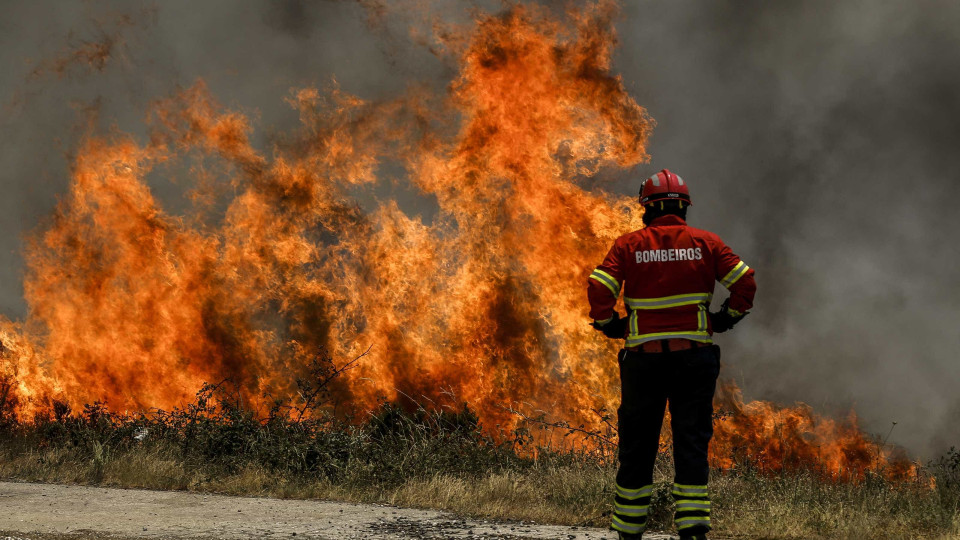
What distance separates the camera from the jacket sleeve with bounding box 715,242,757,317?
16.1ft

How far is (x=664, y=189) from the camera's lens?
511cm

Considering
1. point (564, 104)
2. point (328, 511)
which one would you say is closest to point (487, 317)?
point (564, 104)

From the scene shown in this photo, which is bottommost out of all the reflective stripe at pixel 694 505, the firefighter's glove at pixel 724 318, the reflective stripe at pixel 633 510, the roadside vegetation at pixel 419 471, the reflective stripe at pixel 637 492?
the reflective stripe at pixel 633 510

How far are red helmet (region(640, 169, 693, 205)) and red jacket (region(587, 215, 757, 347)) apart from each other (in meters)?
0.22

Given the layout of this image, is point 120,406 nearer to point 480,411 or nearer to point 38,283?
point 38,283

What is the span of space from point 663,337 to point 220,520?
4190mm

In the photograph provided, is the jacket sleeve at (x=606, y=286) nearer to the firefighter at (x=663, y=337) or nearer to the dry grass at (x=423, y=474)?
the firefighter at (x=663, y=337)

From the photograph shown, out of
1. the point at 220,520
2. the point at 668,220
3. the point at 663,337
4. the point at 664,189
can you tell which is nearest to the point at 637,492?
the point at 663,337

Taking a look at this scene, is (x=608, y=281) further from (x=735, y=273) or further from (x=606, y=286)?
(x=735, y=273)

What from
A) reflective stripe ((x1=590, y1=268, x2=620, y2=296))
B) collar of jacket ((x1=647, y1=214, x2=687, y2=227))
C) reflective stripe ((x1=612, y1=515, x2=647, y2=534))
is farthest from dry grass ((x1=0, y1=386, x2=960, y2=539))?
collar of jacket ((x1=647, y1=214, x2=687, y2=227))

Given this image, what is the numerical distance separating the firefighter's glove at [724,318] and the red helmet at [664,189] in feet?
2.37

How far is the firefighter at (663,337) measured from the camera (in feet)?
15.8

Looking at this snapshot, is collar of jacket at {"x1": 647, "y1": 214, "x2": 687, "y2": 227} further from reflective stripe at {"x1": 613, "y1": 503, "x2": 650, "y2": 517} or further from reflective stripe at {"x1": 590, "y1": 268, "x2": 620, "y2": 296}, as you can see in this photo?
reflective stripe at {"x1": 613, "y1": 503, "x2": 650, "y2": 517}

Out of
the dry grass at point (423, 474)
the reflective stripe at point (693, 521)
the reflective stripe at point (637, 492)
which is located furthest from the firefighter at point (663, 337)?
the dry grass at point (423, 474)
